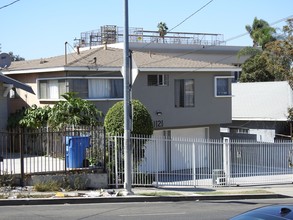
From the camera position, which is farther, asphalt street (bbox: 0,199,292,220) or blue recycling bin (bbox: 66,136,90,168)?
blue recycling bin (bbox: 66,136,90,168)

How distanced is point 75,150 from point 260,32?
43.8 meters

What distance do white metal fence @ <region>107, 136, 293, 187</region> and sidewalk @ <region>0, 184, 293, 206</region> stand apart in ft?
3.48

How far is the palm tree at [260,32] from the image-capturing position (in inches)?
2272

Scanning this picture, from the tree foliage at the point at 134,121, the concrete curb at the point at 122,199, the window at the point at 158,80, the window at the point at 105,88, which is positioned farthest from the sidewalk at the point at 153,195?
the window at the point at 158,80

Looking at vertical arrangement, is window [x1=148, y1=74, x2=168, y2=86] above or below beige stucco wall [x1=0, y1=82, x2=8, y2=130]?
above

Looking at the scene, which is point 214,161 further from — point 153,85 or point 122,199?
point 122,199

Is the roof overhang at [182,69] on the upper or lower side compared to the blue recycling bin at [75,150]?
upper

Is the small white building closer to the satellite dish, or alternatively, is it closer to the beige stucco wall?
the beige stucco wall

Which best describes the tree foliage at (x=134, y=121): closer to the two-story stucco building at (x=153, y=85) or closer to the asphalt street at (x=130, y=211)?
the asphalt street at (x=130, y=211)

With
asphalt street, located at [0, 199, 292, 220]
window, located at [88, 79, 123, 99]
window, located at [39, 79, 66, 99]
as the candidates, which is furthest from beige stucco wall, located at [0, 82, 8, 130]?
asphalt street, located at [0, 199, 292, 220]

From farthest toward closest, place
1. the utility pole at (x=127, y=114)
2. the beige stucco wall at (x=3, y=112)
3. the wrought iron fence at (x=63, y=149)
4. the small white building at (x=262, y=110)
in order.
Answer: the small white building at (x=262, y=110) < the beige stucco wall at (x=3, y=112) < the wrought iron fence at (x=63, y=149) < the utility pole at (x=127, y=114)

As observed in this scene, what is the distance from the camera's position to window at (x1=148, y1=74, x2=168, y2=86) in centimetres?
2938

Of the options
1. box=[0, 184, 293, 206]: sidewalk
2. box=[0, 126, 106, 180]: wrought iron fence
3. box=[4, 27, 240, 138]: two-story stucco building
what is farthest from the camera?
box=[4, 27, 240, 138]: two-story stucco building

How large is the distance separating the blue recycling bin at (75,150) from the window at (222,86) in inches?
562
